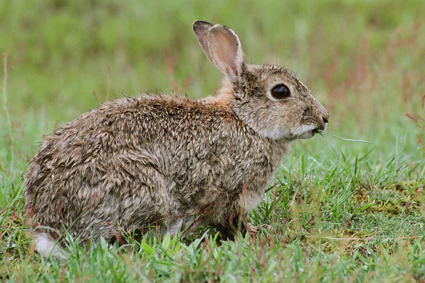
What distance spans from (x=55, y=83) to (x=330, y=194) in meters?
7.58

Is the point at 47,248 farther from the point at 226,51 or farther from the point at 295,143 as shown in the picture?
the point at 295,143

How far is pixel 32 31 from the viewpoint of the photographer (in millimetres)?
12094

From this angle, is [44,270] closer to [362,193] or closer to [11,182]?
[11,182]

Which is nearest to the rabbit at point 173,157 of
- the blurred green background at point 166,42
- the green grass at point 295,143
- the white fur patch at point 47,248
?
the white fur patch at point 47,248

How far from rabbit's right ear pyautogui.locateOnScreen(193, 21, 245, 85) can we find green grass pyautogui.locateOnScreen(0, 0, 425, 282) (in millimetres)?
948

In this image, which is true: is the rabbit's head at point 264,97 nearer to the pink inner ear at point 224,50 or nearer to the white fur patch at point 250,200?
the pink inner ear at point 224,50

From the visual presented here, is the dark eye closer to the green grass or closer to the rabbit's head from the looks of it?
the rabbit's head

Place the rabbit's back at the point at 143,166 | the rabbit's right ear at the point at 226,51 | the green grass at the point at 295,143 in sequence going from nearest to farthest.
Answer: the green grass at the point at 295,143 < the rabbit's back at the point at 143,166 < the rabbit's right ear at the point at 226,51

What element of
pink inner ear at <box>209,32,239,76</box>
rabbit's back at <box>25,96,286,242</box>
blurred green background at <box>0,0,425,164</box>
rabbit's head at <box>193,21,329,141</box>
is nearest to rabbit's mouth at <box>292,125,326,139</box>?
rabbit's head at <box>193,21,329,141</box>

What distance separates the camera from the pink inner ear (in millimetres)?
4961

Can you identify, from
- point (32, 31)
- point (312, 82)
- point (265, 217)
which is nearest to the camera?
point (265, 217)

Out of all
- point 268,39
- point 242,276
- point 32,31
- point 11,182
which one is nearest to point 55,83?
point 32,31

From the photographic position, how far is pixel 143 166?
4.14 m

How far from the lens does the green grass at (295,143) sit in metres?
3.53
